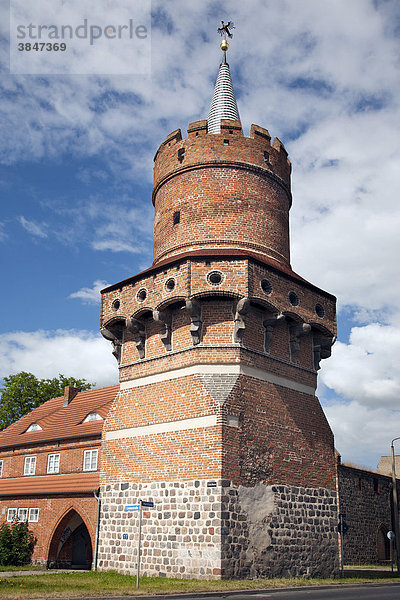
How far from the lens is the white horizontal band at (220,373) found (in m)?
18.7

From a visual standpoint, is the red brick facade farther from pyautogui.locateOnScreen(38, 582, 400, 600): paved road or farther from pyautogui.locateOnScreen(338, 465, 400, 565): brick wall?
pyautogui.locateOnScreen(338, 465, 400, 565): brick wall

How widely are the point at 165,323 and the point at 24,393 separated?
2530 centimetres

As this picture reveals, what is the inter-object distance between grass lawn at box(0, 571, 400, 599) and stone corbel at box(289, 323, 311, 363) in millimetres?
7093

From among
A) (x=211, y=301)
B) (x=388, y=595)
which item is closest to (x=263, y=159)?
(x=211, y=301)

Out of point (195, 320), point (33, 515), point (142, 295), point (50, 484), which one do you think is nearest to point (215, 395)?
point (195, 320)

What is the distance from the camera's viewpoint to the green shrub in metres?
24.4

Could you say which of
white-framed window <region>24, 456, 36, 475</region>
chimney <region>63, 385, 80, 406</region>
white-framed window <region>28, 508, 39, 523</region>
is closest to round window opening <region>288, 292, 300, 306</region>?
white-framed window <region>28, 508, 39, 523</region>

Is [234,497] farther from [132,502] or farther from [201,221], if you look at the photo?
[201,221]

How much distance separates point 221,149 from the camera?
73.3 feet

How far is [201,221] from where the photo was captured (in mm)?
21766

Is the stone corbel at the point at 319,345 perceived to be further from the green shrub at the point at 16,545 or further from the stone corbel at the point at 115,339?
the green shrub at the point at 16,545

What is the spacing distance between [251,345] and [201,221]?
5.06m

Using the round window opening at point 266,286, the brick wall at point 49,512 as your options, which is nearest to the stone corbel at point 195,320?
the round window opening at point 266,286

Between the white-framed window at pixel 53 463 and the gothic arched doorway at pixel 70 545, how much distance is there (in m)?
2.72
